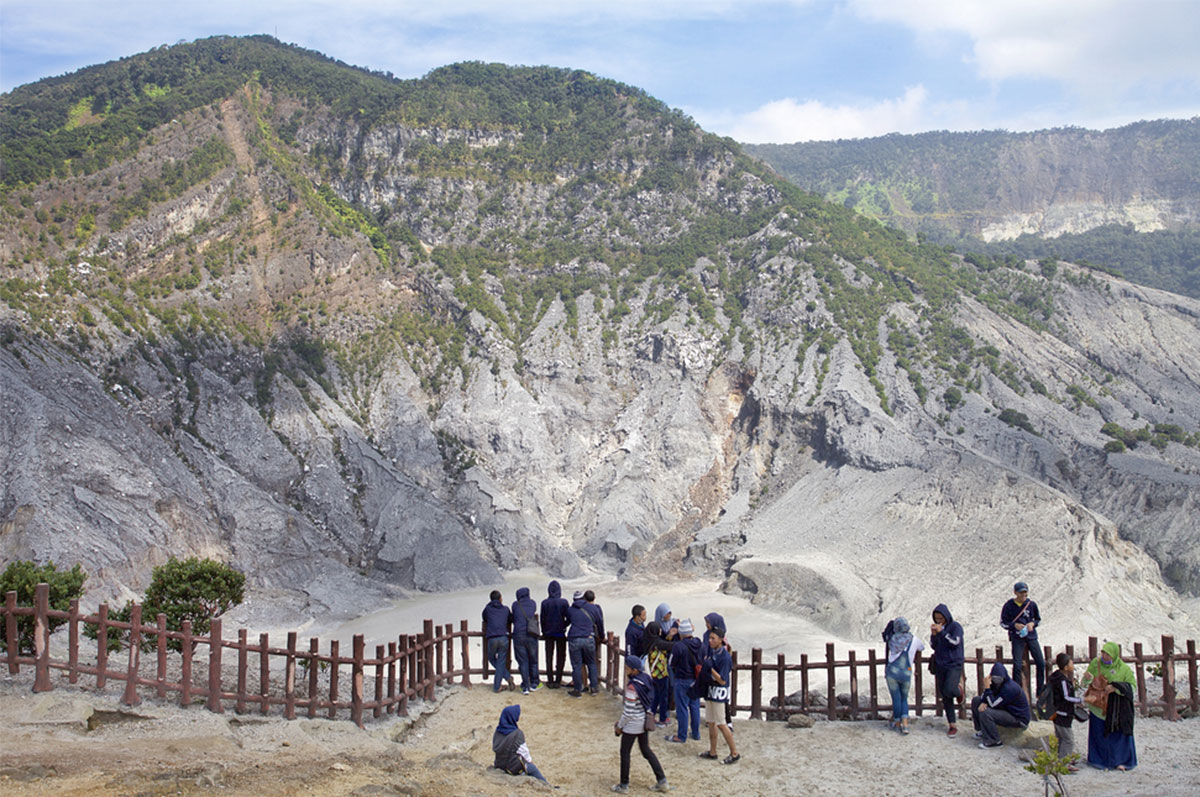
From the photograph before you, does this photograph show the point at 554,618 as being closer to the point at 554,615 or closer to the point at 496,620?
the point at 554,615

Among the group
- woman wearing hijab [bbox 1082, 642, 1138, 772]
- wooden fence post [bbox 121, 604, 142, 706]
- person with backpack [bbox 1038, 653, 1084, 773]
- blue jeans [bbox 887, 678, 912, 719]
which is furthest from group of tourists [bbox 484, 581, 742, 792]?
wooden fence post [bbox 121, 604, 142, 706]

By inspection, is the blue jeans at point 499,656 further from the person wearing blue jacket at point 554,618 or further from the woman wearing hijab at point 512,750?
the woman wearing hijab at point 512,750

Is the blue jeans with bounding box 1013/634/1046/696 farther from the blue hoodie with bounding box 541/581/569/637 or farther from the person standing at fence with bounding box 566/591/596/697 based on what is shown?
the blue hoodie with bounding box 541/581/569/637

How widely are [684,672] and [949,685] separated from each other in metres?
4.25

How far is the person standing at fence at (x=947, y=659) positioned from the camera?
1480cm

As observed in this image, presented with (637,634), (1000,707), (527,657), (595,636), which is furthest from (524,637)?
(1000,707)

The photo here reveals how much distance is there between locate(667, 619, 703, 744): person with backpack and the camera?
14.0 metres

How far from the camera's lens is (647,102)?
85438mm

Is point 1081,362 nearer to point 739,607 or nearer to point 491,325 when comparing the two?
point 739,607

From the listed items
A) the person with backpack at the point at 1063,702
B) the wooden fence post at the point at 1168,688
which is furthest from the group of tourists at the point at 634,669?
the wooden fence post at the point at 1168,688

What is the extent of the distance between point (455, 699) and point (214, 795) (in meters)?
6.41

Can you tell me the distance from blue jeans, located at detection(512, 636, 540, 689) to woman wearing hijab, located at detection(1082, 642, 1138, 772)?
8638 millimetres

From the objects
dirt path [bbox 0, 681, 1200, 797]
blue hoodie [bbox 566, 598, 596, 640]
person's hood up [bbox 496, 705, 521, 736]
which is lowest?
dirt path [bbox 0, 681, 1200, 797]

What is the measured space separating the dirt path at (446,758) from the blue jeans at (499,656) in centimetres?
143
